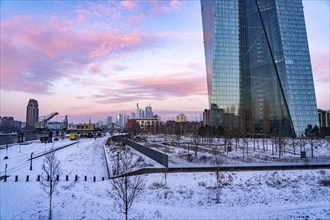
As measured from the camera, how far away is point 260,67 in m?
119

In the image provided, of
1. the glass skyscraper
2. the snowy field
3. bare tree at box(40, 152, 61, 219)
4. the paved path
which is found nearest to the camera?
the snowy field

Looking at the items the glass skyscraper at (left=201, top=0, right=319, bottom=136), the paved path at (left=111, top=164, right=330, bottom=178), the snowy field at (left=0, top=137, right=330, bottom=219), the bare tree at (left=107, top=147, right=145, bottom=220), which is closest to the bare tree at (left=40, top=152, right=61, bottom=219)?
the snowy field at (left=0, top=137, right=330, bottom=219)

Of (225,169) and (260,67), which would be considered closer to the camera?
(225,169)

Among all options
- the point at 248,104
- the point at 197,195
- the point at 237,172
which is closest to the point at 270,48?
the point at 248,104

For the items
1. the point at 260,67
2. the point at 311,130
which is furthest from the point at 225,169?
the point at 260,67

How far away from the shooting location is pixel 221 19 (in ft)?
406

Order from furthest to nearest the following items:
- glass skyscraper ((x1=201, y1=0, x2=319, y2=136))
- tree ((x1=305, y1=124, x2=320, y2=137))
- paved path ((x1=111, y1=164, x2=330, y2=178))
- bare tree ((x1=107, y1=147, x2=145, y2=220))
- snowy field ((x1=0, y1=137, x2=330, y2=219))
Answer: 1. glass skyscraper ((x1=201, y1=0, x2=319, y2=136))
2. tree ((x1=305, y1=124, x2=320, y2=137))
3. paved path ((x1=111, y1=164, x2=330, y2=178))
4. snowy field ((x1=0, y1=137, x2=330, y2=219))
5. bare tree ((x1=107, y1=147, x2=145, y2=220))

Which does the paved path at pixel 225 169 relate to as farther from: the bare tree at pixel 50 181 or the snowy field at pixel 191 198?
the bare tree at pixel 50 181

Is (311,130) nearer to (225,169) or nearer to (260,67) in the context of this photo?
(260,67)

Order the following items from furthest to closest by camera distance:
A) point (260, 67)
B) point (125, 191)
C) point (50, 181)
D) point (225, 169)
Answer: point (260, 67), point (225, 169), point (125, 191), point (50, 181)

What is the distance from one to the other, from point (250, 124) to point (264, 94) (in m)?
14.5

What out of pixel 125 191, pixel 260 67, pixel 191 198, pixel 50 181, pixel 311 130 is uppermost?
pixel 260 67

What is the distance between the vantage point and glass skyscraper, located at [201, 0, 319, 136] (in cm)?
10019

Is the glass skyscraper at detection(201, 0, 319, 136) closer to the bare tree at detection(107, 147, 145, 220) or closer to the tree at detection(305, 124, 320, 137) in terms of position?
the tree at detection(305, 124, 320, 137)
